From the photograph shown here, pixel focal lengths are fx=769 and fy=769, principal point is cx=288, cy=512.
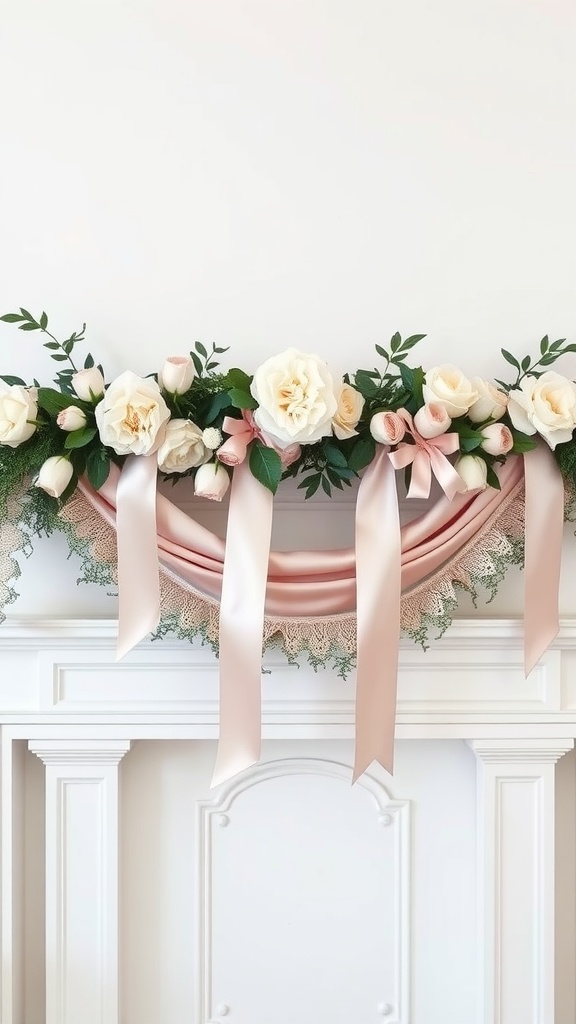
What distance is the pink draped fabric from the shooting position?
4.30ft

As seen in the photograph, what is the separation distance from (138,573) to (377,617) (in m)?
0.41

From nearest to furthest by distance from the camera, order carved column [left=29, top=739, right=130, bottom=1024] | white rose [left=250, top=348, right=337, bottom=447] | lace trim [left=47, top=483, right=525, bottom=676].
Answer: white rose [left=250, top=348, right=337, bottom=447], lace trim [left=47, top=483, right=525, bottom=676], carved column [left=29, top=739, right=130, bottom=1024]

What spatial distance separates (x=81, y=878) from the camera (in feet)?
4.68

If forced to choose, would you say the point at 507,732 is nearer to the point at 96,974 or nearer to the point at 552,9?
the point at 96,974

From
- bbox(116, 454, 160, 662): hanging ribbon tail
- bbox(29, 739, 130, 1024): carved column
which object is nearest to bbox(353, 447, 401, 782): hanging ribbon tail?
bbox(116, 454, 160, 662): hanging ribbon tail

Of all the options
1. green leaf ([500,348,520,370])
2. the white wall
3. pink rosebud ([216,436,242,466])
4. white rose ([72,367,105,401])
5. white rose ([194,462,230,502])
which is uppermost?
the white wall

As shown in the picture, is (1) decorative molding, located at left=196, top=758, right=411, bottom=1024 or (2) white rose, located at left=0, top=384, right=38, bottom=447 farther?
(1) decorative molding, located at left=196, top=758, right=411, bottom=1024

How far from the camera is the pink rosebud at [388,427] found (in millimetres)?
1279

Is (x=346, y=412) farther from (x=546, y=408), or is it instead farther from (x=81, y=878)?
(x=81, y=878)

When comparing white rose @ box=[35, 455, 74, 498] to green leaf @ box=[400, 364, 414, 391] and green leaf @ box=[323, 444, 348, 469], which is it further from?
green leaf @ box=[400, 364, 414, 391]

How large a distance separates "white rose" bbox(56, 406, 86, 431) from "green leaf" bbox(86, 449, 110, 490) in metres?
0.06

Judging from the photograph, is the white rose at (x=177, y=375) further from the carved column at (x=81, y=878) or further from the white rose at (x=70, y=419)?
the carved column at (x=81, y=878)

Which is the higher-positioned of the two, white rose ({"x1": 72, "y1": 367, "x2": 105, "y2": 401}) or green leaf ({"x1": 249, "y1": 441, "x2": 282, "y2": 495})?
white rose ({"x1": 72, "y1": 367, "x2": 105, "y2": 401})

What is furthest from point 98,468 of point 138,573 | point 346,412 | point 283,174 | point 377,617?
point 283,174
